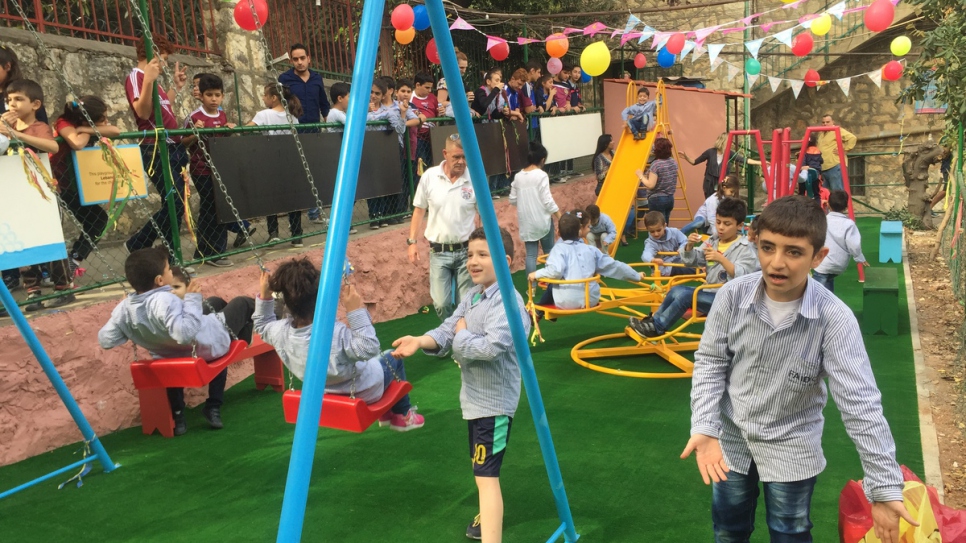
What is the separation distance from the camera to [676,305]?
21.3 ft

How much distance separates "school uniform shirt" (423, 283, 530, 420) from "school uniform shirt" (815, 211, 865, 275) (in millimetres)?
4573

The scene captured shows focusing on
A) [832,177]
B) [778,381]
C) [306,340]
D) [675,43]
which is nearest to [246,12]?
[306,340]

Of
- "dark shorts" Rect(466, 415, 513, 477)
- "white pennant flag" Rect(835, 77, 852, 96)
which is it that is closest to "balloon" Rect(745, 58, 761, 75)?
"white pennant flag" Rect(835, 77, 852, 96)

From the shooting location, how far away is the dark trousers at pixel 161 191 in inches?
248

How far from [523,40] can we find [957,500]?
11.0 meters

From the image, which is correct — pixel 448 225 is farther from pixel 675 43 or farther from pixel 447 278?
pixel 675 43

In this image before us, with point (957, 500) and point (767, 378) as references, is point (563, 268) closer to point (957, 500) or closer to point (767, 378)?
point (957, 500)

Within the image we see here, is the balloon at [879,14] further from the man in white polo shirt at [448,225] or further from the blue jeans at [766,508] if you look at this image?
the blue jeans at [766,508]

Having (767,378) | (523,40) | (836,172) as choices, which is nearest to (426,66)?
(523,40)

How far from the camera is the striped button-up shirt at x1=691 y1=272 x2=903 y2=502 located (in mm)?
2484

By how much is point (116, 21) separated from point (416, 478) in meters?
7.45

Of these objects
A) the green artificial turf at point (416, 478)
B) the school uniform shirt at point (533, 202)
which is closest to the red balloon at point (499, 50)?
the school uniform shirt at point (533, 202)

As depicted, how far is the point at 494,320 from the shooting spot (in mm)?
3420

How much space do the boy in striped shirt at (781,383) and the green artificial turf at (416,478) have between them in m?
1.20
